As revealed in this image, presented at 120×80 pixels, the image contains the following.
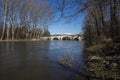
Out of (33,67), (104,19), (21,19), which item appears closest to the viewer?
(33,67)

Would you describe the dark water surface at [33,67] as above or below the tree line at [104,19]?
below

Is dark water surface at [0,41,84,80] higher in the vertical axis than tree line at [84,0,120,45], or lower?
lower

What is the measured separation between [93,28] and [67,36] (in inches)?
2924

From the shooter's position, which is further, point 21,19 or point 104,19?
point 21,19

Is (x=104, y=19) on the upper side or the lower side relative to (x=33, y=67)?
upper

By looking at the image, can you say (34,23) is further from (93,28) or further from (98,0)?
(98,0)

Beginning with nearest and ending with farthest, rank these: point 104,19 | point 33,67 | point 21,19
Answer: point 33,67 → point 104,19 → point 21,19

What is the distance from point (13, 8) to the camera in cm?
5812

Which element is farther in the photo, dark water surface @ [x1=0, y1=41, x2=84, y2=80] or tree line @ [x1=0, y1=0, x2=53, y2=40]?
tree line @ [x1=0, y1=0, x2=53, y2=40]

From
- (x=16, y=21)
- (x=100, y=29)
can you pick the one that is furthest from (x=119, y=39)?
(x=16, y=21)

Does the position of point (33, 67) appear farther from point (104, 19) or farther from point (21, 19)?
point (21, 19)

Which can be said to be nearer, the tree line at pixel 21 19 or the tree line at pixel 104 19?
the tree line at pixel 104 19

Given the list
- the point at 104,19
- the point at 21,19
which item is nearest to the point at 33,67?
the point at 104,19

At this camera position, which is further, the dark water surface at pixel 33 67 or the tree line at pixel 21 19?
the tree line at pixel 21 19
